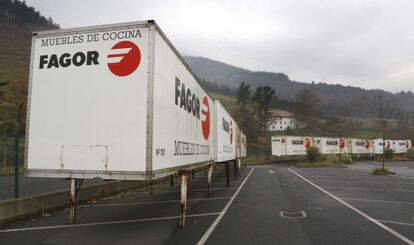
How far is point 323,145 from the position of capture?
48.9 metres

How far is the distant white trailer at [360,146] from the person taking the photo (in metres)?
55.0

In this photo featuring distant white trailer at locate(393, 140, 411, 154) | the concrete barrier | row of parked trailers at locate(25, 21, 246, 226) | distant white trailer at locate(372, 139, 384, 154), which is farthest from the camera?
distant white trailer at locate(393, 140, 411, 154)

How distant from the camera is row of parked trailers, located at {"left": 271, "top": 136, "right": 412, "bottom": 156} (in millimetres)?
45594

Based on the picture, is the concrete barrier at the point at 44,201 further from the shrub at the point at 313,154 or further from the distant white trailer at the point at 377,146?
the distant white trailer at the point at 377,146

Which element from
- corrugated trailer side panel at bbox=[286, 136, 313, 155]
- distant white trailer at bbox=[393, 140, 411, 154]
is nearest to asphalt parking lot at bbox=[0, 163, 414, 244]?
corrugated trailer side panel at bbox=[286, 136, 313, 155]

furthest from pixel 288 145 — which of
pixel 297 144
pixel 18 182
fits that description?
pixel 18 182

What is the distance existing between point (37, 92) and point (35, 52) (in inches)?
32.5

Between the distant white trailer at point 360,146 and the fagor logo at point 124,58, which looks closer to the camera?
the fagor logo at point 124,58

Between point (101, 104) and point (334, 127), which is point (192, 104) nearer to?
point (101, 104)

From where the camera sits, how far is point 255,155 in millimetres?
63250

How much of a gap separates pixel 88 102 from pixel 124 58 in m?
1.08

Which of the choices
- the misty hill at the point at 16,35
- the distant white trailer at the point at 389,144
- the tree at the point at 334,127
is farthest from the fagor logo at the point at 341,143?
the misty hill at the point at 16,35

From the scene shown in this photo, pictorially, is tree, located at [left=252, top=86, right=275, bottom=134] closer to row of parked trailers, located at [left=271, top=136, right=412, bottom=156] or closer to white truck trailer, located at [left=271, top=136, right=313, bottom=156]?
row of parked trailers, located at [left=271, top=136, right=412, bottom=156]

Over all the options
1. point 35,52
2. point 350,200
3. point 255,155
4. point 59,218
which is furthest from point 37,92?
point 255,155
